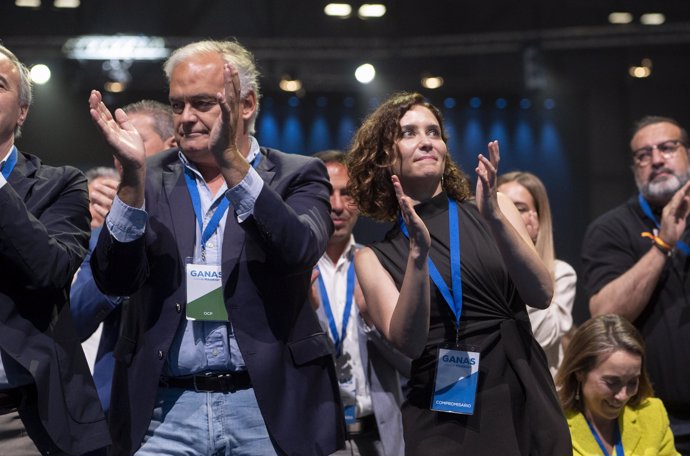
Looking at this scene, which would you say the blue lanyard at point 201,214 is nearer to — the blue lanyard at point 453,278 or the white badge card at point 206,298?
the white badge card at point 206,298

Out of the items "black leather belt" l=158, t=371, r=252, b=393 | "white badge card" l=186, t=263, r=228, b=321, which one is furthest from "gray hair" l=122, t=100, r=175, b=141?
"black leather belt" l=158, t=371, r=252, b=393

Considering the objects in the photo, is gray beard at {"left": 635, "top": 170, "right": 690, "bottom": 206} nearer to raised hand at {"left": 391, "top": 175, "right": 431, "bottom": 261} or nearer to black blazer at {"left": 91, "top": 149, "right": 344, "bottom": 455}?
raised hand at {"left": 391, "top": 175, "right": 431, "bottom": 261}

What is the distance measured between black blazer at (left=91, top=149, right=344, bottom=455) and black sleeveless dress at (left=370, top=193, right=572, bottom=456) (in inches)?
12.0

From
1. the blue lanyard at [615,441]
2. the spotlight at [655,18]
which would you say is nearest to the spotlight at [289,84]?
the spotlight at [655,18]

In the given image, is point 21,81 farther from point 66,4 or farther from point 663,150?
point 66,4

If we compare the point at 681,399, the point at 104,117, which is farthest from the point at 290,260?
the point at 681,399

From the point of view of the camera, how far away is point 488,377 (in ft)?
8.80

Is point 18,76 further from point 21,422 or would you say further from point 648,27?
point 648,27

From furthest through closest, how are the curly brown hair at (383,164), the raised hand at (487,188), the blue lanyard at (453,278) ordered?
1. the curly brown hair at (383,164)
2. the blue lanyard at (453,278)
3. the raised hand at (487,188)

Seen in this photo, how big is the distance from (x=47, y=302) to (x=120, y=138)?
0.43 meters

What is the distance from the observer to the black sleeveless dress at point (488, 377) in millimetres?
2645

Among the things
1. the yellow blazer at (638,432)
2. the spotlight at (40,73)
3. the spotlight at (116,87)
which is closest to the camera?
the yellow blazer at (638,432)

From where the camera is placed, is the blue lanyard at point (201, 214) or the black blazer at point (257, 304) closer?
the black blazer at point (257, 304)

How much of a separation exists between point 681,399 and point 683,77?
5.51m
